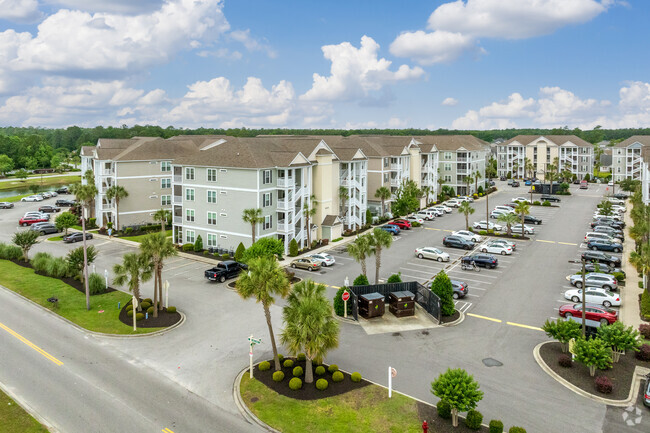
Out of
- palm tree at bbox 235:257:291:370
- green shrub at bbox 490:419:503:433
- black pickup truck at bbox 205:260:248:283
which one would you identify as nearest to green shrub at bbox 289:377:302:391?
palm tree at bbox 235:257:291:370

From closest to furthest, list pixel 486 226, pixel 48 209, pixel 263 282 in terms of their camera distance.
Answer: pixel 263 282 → pixel 486 226 → pixel 48 209

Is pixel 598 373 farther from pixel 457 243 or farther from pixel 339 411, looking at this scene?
pixel 457 243

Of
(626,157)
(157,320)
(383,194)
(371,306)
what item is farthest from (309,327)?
(626,157)

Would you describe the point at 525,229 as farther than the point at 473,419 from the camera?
Yes

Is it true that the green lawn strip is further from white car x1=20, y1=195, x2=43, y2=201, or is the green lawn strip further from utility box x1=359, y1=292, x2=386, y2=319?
white car x1=20, y1=195, x2=43, y2=201

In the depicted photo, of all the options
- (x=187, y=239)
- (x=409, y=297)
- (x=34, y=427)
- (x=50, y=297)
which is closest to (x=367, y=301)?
(x=409, y=297)

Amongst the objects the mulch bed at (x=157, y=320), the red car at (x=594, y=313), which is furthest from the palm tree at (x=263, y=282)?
the red car at (x=594, y=313)
